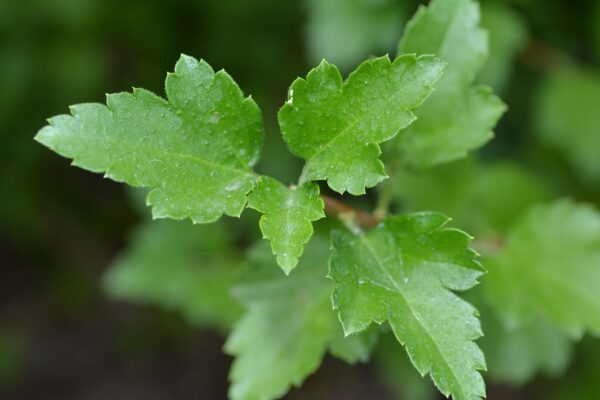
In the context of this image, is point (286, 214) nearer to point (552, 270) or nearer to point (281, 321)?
point (281, 321)

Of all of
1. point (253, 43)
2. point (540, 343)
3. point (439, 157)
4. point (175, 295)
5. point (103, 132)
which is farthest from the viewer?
point (253, 43)

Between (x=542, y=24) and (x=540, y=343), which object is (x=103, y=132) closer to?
(x=540, y=343)

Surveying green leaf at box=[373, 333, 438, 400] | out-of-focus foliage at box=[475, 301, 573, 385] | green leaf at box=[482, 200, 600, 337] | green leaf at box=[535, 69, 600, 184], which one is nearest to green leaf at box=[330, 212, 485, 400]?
green leaf at box=[482, 200, 600, 337]

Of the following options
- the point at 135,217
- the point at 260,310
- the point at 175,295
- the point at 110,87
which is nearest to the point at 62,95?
the point at 110,87

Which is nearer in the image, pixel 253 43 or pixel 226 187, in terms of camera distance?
pixel 226 187

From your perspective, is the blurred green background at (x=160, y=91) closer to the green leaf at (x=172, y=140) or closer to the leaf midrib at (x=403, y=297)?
the leaf midrib at (x=403, y=297)

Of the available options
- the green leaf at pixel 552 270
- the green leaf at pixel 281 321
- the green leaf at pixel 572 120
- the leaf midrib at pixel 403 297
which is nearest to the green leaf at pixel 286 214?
the leaf midrib at pixel 403 297

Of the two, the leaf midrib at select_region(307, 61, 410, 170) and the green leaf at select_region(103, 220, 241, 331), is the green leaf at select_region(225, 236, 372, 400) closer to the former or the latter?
the leaf midrib at select_region(307, 61, 410, 170)
